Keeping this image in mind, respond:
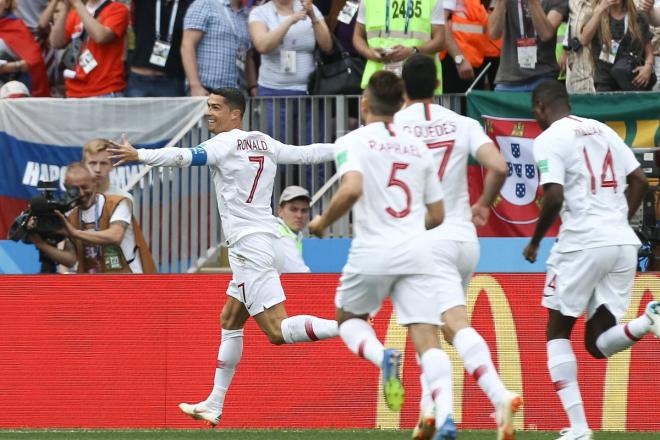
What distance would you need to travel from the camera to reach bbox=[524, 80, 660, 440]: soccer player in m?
9.73

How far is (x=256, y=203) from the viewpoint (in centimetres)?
1102

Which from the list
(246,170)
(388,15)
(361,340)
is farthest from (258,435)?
(388,15)

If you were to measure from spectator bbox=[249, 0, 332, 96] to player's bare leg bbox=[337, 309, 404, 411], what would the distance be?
5975mm

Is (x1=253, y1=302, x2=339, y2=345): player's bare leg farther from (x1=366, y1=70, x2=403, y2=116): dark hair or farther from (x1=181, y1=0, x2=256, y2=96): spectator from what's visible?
(x1=181, y1=0, x2=256, y2=96): spectator

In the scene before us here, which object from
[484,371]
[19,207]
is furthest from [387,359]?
[19,207]

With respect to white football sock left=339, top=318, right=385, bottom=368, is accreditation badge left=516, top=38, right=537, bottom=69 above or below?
above

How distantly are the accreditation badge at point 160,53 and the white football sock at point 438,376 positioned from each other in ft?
23.8

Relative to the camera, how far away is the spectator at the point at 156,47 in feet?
49.1

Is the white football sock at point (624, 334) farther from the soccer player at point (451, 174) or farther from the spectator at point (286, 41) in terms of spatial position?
the spectator at point (286, 41)

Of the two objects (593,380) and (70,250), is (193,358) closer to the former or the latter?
(70,250)

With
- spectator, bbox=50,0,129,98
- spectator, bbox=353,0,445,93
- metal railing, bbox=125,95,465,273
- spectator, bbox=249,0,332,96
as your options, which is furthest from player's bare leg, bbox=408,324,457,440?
spectator, bbox=50,0,129,98

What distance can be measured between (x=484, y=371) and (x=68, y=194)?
562 centimetres

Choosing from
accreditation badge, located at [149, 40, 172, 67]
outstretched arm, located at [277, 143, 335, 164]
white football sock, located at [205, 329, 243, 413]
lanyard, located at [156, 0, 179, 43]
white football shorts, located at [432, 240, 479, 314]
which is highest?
lanyard, located at [156, 0, 179, 43]

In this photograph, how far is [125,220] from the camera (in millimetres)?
12992
